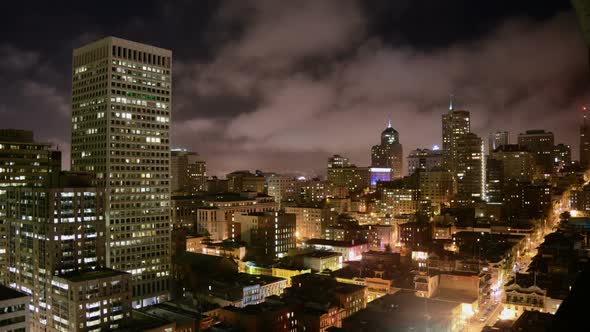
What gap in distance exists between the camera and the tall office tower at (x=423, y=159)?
158875 millimetres

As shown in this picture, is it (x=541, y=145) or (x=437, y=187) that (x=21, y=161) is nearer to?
(x=437, y=187)

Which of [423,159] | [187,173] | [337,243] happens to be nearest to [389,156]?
[423,159]

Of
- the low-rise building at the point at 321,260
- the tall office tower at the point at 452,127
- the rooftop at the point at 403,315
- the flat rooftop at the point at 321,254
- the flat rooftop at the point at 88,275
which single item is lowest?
the rooftop at the point at 403,315

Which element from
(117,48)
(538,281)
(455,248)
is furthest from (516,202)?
(117,48)

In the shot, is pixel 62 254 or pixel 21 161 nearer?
pixel 62 254

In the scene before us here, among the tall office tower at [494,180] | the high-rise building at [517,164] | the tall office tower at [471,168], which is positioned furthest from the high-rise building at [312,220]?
the high-rise building at [517,164]

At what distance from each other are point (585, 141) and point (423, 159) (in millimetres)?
51043

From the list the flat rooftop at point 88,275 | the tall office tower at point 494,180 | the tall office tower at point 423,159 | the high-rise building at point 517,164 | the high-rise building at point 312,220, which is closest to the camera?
the flat rooftop at point 88,275

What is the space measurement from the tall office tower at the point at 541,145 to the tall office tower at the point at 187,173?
356ft

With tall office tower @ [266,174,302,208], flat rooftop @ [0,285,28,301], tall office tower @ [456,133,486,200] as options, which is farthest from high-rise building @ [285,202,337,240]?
flat rooftop @ [0,285,28,301]

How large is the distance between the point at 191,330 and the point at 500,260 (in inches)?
1610

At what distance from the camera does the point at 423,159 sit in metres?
166

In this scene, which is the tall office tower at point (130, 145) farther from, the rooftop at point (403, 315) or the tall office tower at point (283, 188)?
the tall office tower at point (283, 188)

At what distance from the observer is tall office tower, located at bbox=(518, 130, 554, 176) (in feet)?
536
